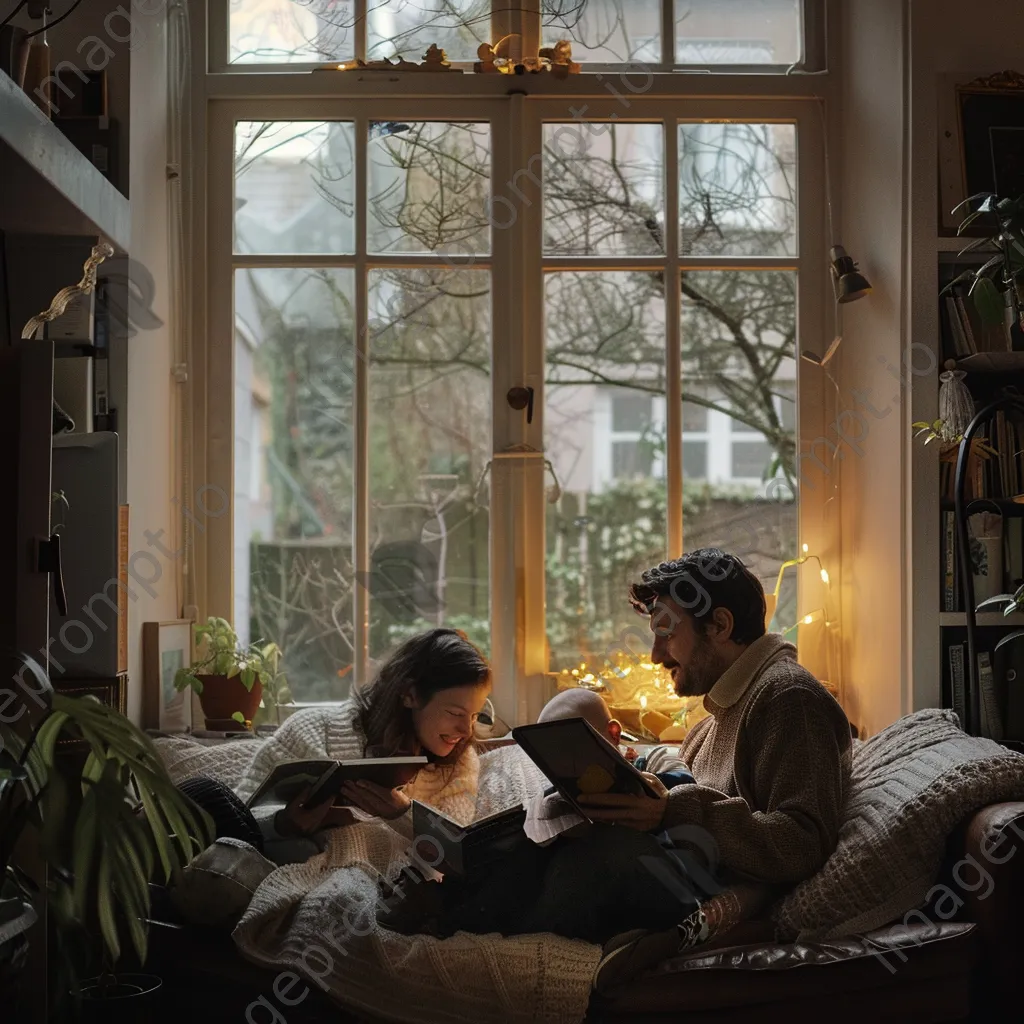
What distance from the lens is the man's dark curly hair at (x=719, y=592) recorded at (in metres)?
2.64

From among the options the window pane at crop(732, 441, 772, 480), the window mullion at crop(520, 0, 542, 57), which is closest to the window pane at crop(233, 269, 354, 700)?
the window mullion at crop(520, 0, 542, 57)

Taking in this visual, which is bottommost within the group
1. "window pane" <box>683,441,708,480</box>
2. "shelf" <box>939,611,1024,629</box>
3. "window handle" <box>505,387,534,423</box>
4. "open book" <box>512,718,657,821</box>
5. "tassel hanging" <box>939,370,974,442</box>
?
"open book" <box>512,718,657,821</box>

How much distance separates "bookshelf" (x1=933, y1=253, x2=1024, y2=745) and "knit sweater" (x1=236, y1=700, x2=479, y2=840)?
1.21 metres

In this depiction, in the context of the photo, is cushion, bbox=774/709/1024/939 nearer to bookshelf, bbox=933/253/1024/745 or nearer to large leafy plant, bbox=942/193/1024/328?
bookshelf, bbox=933/253/1024/745

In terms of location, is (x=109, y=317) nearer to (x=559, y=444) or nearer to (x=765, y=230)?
(x=559, y=444)

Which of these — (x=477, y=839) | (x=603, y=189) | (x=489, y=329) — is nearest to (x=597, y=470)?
(x=489, y=329)

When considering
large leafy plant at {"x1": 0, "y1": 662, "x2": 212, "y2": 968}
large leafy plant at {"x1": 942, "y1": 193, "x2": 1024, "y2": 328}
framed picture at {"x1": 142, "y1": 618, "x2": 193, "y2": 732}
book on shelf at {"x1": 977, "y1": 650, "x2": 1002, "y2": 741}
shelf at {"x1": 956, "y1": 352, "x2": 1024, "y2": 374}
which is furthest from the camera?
framed picture at {"x1": 142, "y1": 618, "x2": 193, "y2": 732}

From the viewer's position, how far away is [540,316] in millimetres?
3619

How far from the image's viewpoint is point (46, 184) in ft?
7.59

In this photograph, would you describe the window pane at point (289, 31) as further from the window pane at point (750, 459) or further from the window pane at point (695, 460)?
the window pane at point (750, 459)

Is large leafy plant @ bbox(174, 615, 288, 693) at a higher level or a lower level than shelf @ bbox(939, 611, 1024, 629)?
lower

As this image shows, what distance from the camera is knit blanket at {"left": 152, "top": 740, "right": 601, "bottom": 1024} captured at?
84.4 inches

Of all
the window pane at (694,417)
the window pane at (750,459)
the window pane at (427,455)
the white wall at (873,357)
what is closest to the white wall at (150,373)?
the window pane at (427,455)

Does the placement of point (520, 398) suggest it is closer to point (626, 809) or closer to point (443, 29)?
point (443, 29)
